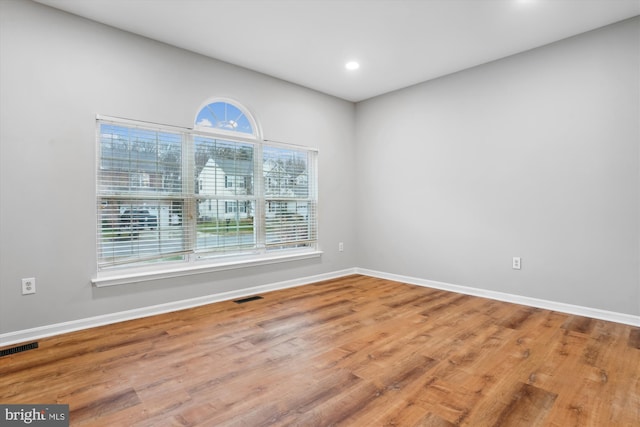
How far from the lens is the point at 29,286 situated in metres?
2.63

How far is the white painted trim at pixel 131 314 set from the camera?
2.60m

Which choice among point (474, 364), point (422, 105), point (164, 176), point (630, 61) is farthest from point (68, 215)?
point (630, 61)

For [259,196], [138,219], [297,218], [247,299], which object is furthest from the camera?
[297,218]

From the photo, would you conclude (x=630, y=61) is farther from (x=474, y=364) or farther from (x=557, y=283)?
(x=474, y=364)

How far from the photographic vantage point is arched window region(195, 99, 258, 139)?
369cm

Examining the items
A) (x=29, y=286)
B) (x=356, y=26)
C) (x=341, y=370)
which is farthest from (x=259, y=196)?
(x=341, y=370)

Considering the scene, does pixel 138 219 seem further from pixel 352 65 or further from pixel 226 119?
pixel 352 65

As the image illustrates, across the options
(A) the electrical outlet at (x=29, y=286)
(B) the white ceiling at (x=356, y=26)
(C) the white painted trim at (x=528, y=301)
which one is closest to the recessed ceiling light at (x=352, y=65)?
(B) the white ceiling at (x=356, y=26)

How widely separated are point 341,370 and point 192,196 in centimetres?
235

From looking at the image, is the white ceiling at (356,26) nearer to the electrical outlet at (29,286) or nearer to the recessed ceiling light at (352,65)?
the recessed ceiling light at (352,65)

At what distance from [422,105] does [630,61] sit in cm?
203

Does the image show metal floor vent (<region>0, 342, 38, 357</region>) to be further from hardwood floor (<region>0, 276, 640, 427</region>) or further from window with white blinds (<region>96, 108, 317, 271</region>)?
window with white blinds (<region>96, 108, 317, 271</region>)

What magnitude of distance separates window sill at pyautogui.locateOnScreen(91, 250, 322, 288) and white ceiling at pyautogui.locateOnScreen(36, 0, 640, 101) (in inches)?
89.9

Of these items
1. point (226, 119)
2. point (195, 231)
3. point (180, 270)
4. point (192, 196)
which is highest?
point (226, 119)
